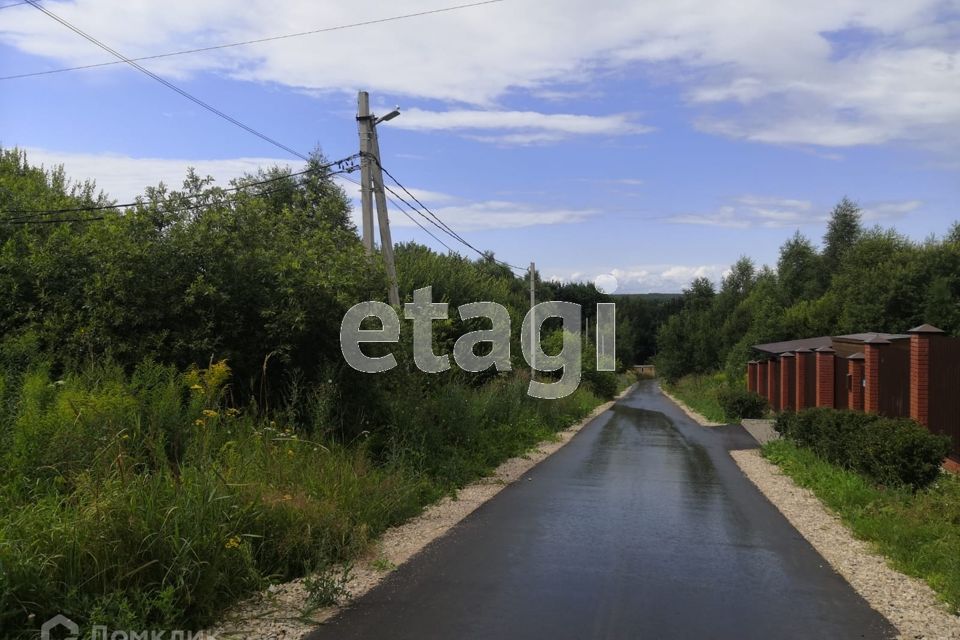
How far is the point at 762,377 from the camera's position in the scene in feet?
112

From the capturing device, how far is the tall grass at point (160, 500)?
515 cm

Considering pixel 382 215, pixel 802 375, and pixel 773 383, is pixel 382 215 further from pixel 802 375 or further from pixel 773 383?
pixel 773 383

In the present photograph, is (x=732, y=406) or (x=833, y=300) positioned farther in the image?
(x=833, y=300)

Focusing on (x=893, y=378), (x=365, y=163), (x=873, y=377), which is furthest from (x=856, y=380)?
(x=365, y=163)

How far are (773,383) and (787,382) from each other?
13.1ft

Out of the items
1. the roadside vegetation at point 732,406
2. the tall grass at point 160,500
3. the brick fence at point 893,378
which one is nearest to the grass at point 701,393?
the roadside vegetation at point 732,406

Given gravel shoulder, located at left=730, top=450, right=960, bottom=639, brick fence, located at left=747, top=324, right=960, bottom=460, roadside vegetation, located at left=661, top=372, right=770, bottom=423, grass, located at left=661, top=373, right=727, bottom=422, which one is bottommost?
grass, located at left=661, top=373, right=727, bottom=422

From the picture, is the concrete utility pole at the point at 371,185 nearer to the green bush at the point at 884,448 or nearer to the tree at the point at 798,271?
the green bush at the point at 884,448

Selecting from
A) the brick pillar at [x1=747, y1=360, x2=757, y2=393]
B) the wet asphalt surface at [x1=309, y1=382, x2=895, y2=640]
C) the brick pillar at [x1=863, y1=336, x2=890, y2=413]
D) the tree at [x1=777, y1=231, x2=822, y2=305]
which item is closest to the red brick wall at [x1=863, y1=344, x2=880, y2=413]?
the brick pillar at [x1=863, y1=336, x2=890, y2=413]

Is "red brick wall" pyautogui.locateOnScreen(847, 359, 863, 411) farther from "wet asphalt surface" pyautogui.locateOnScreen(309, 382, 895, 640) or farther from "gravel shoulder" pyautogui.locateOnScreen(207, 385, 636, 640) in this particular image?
"gravel shoulder" pyautogui.locateOnScreen(207, 385, 636, 640)

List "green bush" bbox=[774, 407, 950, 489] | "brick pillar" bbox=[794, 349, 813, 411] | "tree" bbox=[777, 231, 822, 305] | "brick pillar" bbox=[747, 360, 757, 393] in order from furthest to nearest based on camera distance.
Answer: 1. "tree" bbox=[777, 231, 822, 305]
2. "brick pillar" bbox=[747, 360, 757, 393]
3. "brick pillar" bbox=[794, 349, 813, 411]
4. "green bush" bbox=[774, 407, 950, 489]

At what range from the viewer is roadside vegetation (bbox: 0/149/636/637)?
17.8ft

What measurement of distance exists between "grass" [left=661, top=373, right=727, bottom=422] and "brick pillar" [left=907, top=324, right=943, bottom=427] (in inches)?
610

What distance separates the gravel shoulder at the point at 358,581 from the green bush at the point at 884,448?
5472 mm
